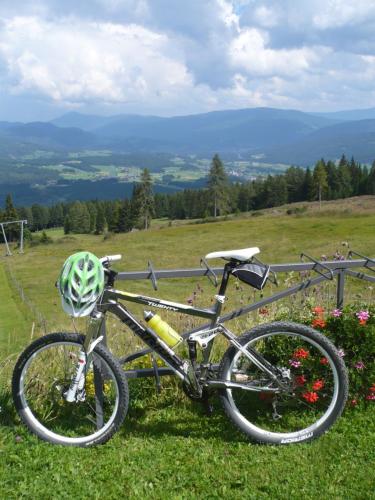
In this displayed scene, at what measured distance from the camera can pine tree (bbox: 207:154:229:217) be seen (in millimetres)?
101606

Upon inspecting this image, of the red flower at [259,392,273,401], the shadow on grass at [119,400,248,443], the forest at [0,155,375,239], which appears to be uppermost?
the red flower at [259,392,273,401]

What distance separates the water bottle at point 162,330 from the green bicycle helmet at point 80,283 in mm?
602

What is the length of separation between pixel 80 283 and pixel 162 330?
3.11 ft

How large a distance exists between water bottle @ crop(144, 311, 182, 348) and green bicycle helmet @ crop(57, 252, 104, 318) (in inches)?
23.7

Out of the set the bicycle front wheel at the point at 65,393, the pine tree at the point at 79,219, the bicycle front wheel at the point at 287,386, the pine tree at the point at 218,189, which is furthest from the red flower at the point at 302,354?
the pine tree at the point at 79,219

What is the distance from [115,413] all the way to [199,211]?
393ft

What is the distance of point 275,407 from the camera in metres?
4.97

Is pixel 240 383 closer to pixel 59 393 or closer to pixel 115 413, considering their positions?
pixel 115 413

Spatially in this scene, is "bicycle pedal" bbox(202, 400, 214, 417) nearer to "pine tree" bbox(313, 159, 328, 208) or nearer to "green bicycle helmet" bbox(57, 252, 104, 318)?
"green bicycle helmet" bbox(57, 252, 104, 318)

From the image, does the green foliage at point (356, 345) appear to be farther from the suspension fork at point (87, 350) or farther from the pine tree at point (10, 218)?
the pine tree at point (10, 218)

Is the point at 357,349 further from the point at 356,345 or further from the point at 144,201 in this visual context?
the point at 144,201

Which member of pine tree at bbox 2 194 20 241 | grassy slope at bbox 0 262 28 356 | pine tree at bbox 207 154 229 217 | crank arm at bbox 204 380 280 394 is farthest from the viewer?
pine tree at bbox 2 194 20 241

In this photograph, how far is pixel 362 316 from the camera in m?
5.11

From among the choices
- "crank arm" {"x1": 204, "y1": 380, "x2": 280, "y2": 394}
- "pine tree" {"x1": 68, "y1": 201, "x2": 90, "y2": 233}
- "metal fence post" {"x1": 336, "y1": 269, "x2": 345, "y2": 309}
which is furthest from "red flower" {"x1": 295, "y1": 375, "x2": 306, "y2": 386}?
"pine tree" {"x1": 68, "y1": 201, "x2": 90, "y2": 233}
